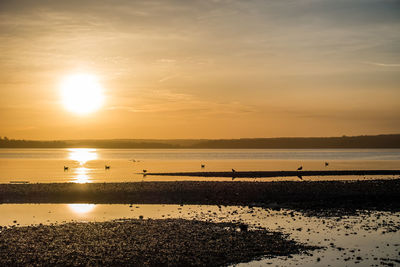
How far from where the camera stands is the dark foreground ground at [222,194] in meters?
37.6

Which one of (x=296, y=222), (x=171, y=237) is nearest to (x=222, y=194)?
(x=296, y=222)

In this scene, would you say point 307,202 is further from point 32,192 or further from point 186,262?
point 32,192

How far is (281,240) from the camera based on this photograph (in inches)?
874

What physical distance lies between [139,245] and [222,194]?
22647 millimetres

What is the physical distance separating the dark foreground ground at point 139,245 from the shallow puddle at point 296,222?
151 cm

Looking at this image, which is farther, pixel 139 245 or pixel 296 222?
pixel 296 222

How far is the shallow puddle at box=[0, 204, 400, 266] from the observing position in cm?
1920

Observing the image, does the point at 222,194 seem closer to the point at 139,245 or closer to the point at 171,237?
the point at 171,237

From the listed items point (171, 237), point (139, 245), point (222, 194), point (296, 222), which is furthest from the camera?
point (222, 194)

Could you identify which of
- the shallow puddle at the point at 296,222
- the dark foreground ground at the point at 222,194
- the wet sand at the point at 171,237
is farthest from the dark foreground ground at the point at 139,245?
the dark foreground ground at the point at 222,194

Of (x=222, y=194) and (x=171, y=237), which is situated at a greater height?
(x=222, y=194)

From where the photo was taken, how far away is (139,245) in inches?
826

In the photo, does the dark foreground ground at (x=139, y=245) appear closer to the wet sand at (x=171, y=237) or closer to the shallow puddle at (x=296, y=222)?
the wet sand at (x=171, y=237)

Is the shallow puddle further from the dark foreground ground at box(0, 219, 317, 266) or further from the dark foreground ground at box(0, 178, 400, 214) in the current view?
the dark foreground ground at box(0, 178, 400, 214)
